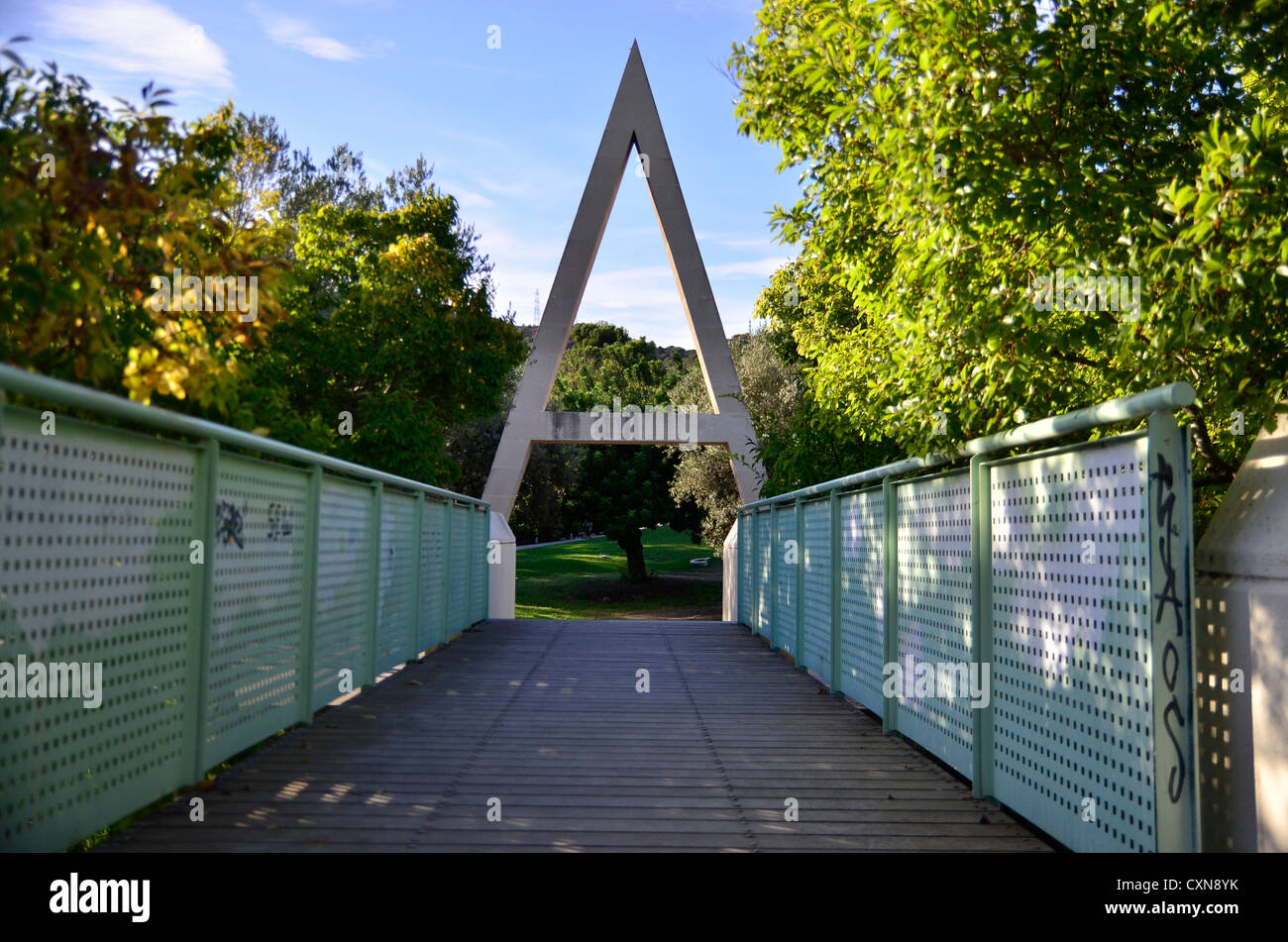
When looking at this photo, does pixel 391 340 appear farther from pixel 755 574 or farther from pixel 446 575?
pixel 755 574

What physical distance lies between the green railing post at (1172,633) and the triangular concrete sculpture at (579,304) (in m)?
19.0

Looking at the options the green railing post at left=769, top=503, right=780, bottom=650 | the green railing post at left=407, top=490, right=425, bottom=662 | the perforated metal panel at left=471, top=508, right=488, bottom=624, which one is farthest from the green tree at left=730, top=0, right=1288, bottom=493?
the perforated metal panel at left=471, top=508, right=488, bottom=624

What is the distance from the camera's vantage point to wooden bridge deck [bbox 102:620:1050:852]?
12.9 ft

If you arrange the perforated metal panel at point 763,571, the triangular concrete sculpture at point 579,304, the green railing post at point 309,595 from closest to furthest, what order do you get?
the green railing post at point 309,595, the perforated metal panel at point 763,571, the triangular concrete sculpture at point 579,304

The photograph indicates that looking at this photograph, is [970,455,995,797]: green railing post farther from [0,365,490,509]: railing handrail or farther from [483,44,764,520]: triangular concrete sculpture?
[483,44,764,520]: triangular concrete sculpture

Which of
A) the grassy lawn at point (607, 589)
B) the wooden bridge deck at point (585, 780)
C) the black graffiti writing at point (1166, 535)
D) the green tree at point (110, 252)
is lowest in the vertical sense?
the grassy lawn at point (607, 589)

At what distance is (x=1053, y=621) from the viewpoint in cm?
383

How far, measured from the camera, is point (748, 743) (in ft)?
19.4

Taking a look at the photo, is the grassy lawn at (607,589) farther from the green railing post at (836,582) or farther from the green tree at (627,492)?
the green railing post at (836,582)

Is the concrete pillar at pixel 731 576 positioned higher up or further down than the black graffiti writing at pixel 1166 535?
further down

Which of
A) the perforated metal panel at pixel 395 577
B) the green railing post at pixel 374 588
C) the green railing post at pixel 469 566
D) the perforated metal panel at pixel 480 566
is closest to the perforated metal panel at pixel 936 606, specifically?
the green railing post at pixel 374 588

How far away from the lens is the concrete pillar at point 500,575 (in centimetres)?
1485

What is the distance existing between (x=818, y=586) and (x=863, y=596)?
1560 millimetres
